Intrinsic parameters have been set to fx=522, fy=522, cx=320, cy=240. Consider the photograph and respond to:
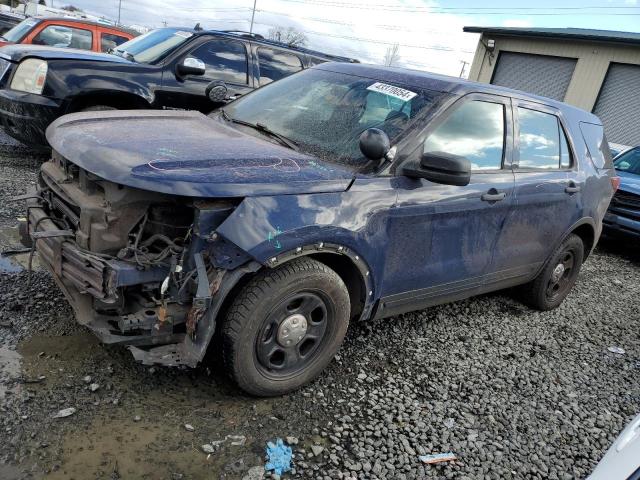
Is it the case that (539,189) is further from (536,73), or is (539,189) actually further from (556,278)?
(536,73)

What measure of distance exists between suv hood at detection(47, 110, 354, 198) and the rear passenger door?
169 centimetres

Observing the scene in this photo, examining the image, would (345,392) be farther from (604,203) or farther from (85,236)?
(604,203)

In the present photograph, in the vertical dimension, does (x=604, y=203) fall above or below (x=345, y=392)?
above

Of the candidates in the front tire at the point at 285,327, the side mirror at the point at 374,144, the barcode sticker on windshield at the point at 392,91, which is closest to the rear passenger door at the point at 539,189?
the barcode sticker on windshield at the point at 392,91

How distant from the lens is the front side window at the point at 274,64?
7.17 meters

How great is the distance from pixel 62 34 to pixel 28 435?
899 centimetres

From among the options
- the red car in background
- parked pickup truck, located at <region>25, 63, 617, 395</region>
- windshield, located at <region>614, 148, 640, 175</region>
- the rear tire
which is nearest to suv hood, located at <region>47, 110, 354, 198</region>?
parked pickup truck, located at <region>25, 63, 617, 395</region>

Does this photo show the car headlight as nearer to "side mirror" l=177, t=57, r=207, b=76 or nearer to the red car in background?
"side mirror" l=177, t=57, r=207, b=76

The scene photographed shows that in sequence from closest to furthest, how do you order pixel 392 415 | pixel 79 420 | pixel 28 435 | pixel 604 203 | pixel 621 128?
pixel 28 435, pixel 79 420, pixel 392 415, pixel 604 203, pixel 621 128

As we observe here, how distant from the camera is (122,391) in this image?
2.78m

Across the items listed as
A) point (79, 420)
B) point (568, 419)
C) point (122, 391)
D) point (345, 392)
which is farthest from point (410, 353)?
point (79, 420)

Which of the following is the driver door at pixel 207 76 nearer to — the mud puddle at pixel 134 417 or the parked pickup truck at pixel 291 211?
the parked pickup truck at pixel 291 211

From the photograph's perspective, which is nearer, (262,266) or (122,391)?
(262,266)

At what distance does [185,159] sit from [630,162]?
848 centimetres
